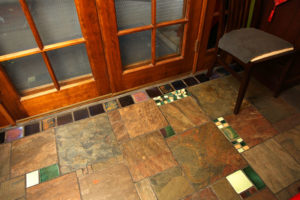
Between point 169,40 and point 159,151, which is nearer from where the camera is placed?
point 159,151

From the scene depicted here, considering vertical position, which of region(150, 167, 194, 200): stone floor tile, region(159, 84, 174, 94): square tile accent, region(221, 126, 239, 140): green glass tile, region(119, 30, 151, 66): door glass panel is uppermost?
region(119, 30, 151, 66): door glass panel

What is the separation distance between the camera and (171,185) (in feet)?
4.70

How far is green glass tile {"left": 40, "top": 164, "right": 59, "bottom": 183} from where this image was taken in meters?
1.48

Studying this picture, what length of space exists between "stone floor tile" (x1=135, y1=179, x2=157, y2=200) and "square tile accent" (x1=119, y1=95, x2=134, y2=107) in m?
0.73

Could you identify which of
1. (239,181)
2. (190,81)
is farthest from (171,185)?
(190,81)

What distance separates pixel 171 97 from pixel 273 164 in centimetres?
95

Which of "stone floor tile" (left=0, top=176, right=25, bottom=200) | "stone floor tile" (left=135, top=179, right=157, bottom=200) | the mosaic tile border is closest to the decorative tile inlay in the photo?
the mosaic tile border

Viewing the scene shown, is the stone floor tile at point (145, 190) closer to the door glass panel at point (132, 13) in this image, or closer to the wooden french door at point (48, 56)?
the wooden french door at point (48, 56)

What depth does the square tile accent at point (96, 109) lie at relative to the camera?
6.19 feet

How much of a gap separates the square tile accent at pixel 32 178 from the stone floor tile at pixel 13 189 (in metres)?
0.03

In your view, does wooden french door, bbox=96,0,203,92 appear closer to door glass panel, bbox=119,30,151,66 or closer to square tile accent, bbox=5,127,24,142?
door glass panel, bbox=119,30,151,66

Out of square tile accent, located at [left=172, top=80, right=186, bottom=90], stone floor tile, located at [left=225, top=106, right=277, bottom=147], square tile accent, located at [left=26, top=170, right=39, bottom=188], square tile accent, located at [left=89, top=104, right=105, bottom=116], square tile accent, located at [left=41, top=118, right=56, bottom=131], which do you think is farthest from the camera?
square tile accent, located at [left=172, top=80, right=186, bottom=90]

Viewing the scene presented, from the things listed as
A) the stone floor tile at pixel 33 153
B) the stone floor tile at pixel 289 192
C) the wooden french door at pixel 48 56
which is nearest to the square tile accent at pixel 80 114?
the wooden french door at pixel 48 56

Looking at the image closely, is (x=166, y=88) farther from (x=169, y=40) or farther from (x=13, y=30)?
(x=13, y=30)
